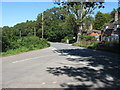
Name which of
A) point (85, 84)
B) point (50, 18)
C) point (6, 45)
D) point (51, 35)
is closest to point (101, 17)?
point (50, 18)

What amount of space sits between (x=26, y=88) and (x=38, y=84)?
1.96 ft

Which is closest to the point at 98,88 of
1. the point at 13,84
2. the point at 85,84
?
the point at 85,84

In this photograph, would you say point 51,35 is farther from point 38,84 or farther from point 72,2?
point 38,84

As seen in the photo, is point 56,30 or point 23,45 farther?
point 56,30

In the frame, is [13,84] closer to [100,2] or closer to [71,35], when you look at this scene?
[100,2]

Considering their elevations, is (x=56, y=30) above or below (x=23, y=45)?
above

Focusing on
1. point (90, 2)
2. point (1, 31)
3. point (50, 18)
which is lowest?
point (1, 31)

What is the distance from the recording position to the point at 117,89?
5.77 m

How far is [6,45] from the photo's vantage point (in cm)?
2006

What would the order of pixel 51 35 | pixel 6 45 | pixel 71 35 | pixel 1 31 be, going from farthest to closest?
pixel 51 35 → pixel 71 35 → pixel 6 45 → pixel 1 31

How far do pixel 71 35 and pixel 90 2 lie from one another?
175 ft

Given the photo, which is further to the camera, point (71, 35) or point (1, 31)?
point (71, 35)

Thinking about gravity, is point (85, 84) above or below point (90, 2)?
below

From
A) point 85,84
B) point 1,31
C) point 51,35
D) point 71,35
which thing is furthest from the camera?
point 51,35
